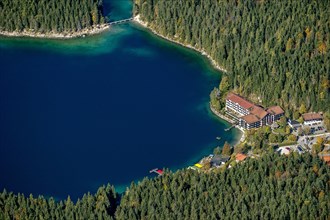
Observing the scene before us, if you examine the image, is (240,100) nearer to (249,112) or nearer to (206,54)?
(249,112)

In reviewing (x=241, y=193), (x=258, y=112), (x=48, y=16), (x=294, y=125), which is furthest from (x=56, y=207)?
(x=48, y=16)

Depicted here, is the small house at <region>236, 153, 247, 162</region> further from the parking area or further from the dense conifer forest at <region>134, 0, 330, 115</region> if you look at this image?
the dense conifer forest at <region>134, 0, 330, 115</region>

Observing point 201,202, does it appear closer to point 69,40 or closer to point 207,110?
point 207,110

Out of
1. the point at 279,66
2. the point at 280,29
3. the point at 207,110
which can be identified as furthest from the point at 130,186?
the point at 280,29

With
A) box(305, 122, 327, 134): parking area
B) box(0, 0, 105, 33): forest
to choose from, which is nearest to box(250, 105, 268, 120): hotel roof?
box(305, 122, 327, 134): parking area

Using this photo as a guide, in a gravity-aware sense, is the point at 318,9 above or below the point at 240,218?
above

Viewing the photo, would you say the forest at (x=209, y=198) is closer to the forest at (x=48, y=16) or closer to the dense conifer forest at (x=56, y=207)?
the dense conifer forest at (x=56, y=207)

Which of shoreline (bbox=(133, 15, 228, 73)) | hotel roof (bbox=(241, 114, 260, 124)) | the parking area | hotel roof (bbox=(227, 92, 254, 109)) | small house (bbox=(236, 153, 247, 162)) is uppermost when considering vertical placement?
shoreline (bbox=(133, 15, 228, 73))

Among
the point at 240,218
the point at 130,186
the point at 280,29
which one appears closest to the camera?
the point at 240,218
